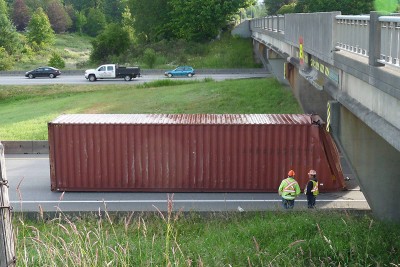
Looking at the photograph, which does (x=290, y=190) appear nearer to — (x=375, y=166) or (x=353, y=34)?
(x=375, y=166)

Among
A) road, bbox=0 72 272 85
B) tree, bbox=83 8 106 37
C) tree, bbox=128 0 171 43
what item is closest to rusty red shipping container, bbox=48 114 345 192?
road, bbox=0 72 272 85

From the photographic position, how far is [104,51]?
197 ft

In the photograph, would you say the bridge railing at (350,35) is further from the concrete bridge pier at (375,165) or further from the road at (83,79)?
the road at (83,79)

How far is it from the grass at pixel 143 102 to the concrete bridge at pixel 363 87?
12056 millimetres

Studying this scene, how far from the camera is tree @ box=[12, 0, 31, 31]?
346 feet

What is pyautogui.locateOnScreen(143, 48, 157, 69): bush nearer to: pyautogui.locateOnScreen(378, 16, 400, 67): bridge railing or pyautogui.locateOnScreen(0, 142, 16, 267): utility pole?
pyautogui.locateOnScreen(378, 16, 400, 67): bridge railing

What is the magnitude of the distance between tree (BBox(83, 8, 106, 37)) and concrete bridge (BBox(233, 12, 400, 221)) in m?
88.4

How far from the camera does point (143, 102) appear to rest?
31906 millimetres

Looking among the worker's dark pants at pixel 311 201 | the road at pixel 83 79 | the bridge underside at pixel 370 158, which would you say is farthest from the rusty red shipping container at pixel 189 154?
the road at pixel 83 79

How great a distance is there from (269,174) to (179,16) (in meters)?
45.3

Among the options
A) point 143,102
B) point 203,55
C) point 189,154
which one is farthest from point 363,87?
point 203,55

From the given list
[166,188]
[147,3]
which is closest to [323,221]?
[166,188]

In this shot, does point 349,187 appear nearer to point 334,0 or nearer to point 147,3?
point 334,0

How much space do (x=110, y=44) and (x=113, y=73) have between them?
14.5 metres
